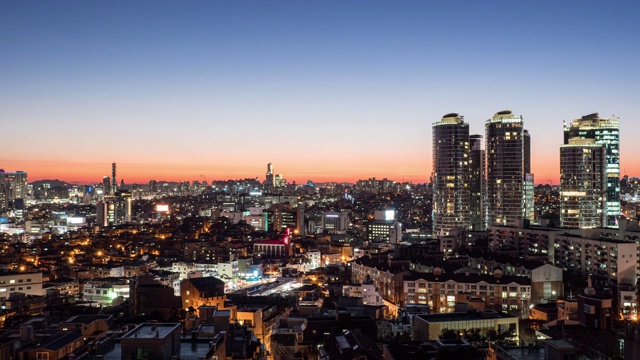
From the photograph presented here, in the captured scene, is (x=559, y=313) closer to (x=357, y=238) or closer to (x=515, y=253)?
(x=515, y=253)

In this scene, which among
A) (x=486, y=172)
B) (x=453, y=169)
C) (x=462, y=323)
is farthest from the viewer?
(x=486, y=172)

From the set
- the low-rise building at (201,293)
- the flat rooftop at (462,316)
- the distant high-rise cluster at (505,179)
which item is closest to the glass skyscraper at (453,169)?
the distant high-rise cluster at (505,179)

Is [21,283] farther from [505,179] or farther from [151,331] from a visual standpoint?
[505,179]

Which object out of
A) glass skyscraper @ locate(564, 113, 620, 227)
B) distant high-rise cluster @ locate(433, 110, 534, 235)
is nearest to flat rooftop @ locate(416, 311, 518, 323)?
distant high-rise cluster @ locate(433, 110, 534, 235)

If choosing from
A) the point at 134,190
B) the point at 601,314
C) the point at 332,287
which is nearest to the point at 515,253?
the point at 332,287

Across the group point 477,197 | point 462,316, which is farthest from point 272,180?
point 462,316

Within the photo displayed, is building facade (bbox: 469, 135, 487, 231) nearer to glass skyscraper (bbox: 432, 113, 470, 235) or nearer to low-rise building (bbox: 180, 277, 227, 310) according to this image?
glass skyscraper (bbox: 432, 113, 470, 235)
